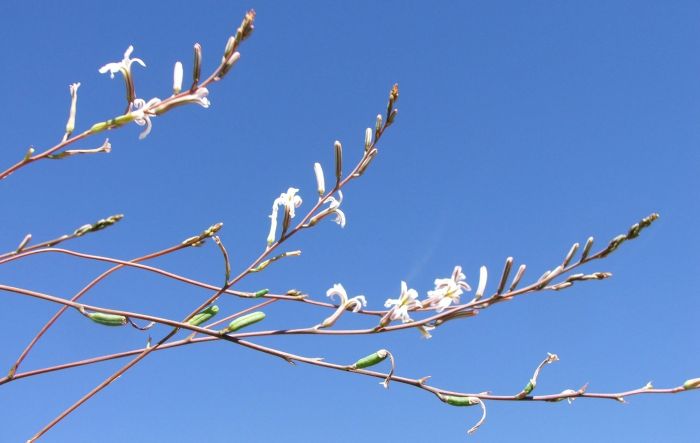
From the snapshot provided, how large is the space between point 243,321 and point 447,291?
1.51ft

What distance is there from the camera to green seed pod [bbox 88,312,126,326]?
4.51 ft

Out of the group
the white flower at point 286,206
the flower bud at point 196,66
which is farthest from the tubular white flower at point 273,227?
the flower bud at point 196,66

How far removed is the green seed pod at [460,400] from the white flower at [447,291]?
0.19m

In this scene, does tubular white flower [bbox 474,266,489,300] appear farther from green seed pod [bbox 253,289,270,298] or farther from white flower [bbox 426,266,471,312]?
green seed pod [bbox 253,289,270,298]

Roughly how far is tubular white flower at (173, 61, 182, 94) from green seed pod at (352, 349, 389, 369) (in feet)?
2.28

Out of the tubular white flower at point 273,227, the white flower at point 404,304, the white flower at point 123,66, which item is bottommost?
the white flower at point 404,304

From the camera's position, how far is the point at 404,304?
1.46 m

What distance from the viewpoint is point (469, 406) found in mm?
1435

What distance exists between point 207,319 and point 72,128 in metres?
0.52

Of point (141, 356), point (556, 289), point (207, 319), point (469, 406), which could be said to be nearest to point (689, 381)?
point (556, 289)

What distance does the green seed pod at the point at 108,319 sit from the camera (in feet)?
4.51

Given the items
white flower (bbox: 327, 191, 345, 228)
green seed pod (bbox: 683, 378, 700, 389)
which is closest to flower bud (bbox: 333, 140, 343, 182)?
white flower (bbox: 327, 191, 345, 228)

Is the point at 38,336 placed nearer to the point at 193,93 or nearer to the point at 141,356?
the point at 141,356

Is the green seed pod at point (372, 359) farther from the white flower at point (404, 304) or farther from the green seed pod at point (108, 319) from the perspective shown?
the green seed pod at point (108, 319)
